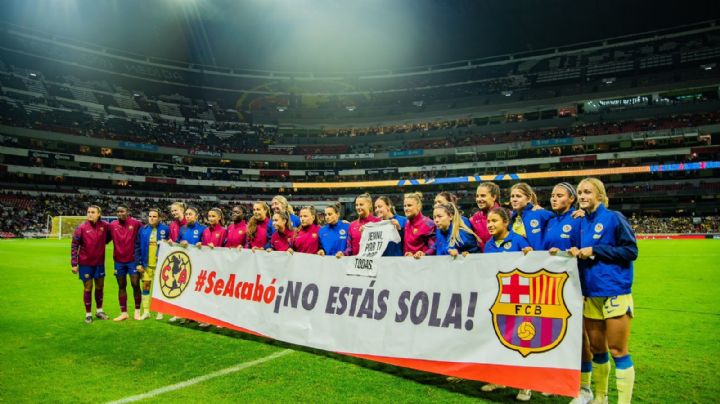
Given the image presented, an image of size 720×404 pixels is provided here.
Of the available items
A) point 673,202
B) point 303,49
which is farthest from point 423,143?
point 673,202

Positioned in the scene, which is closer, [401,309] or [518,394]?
[518,394]

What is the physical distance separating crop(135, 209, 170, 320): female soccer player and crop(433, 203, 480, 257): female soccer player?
567 cm

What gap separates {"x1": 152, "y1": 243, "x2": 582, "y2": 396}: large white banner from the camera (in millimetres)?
3893

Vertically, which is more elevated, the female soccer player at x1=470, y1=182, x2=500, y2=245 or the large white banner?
the female soccer player at x1=470, y1=182, x2=500, y2=245

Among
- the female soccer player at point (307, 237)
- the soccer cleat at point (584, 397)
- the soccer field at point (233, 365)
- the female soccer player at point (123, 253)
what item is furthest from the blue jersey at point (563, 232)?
the female soccer player at point (123, 253)

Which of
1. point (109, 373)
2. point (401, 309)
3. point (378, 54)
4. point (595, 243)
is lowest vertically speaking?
point (109, 373)

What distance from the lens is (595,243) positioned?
379cm

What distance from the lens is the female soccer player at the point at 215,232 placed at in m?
7.71

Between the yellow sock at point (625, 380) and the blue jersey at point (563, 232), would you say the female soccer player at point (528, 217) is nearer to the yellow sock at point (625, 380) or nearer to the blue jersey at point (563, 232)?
the blue jersey at point (563, 232)

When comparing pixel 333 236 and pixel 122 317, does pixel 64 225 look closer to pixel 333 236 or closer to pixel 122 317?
pixel 122 317

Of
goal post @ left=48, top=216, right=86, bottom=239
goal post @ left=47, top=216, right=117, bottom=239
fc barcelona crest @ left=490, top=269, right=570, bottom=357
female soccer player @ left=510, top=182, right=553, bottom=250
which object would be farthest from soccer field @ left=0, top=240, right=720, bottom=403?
goal post @ left=48, top=216, right=86, bottom=239

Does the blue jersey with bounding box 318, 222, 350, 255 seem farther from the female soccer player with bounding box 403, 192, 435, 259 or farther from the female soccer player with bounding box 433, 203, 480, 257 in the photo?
the female soccer player with bounding box 433, 203, 480, 257

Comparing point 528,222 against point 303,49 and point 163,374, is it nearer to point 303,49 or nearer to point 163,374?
point 163,374

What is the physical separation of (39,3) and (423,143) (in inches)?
2394
